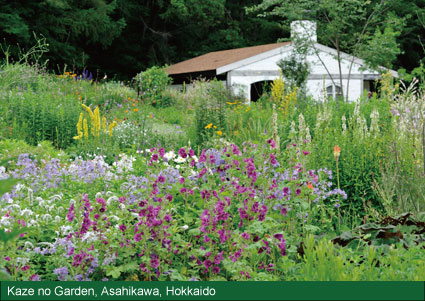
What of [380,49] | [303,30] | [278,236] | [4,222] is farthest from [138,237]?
[303,30]

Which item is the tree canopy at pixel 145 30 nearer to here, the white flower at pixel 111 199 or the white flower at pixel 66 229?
the white flower at pixel 111 199

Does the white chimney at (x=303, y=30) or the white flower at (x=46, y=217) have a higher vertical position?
the white chimney at (x=303, y=30)

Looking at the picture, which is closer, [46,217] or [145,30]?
[46,217]

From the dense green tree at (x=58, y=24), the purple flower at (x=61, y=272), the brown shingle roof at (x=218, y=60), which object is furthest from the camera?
the dense green tree at (x=58, y=24)

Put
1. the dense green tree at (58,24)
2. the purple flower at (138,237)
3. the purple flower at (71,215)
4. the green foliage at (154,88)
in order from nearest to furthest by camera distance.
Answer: the purple flower at (138,237) < the purple flower at (71,215) < the green foliage at (154,88) < the dense green tree at (58,24)

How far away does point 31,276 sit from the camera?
3100mm

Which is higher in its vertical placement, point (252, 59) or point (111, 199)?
point (252, 59)

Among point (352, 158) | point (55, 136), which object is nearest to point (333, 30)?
point (55, 136)

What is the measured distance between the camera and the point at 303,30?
1856 cm

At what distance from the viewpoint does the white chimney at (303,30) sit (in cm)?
1814

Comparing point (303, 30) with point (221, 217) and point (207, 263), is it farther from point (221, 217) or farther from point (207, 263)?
point (207, 263)

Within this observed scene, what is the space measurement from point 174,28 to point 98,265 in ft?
109

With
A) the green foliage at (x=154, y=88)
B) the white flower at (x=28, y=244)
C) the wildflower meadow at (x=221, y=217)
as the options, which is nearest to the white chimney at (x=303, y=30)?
the green foliage at (x=154, y=88)

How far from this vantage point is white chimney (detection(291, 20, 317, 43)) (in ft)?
59.5
